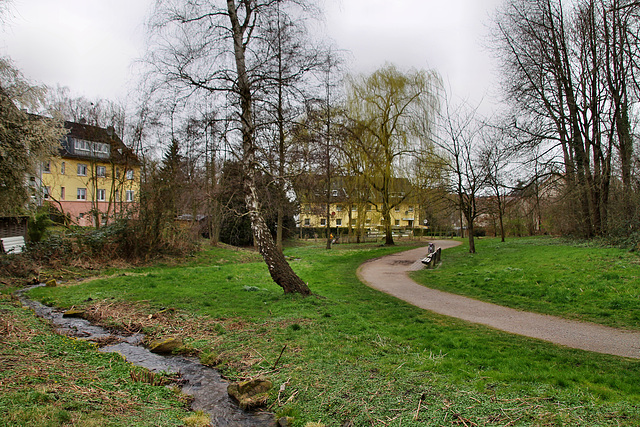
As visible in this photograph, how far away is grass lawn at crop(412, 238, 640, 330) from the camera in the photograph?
763 cm

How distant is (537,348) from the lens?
541 cm

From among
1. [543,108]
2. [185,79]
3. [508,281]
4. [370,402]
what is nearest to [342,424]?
[370,402]

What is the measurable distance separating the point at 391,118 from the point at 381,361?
2471 centimetres

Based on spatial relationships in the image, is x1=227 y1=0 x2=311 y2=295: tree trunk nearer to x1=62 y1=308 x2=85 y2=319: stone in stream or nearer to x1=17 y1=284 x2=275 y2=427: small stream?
x1=17 y1=284 x2=275 y2=427: small stream

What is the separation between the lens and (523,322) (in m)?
Result: 7.20

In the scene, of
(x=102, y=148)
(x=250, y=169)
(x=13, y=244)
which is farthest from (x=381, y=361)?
(x=102, y=148)

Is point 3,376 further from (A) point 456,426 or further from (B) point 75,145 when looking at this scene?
(B) point 75,145

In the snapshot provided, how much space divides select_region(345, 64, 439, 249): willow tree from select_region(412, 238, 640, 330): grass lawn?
14.8 meters

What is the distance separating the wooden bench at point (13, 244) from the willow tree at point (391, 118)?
64.3ft

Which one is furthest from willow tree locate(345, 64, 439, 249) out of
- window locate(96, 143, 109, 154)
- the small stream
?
the small stream

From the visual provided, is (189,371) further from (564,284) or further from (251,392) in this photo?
(564,284)

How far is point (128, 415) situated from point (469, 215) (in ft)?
59.5

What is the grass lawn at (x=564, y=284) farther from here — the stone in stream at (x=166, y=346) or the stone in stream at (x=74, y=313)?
the stone in stream at (x=74, y=313)

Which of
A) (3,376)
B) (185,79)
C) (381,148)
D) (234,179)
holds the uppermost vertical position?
(381,148)
